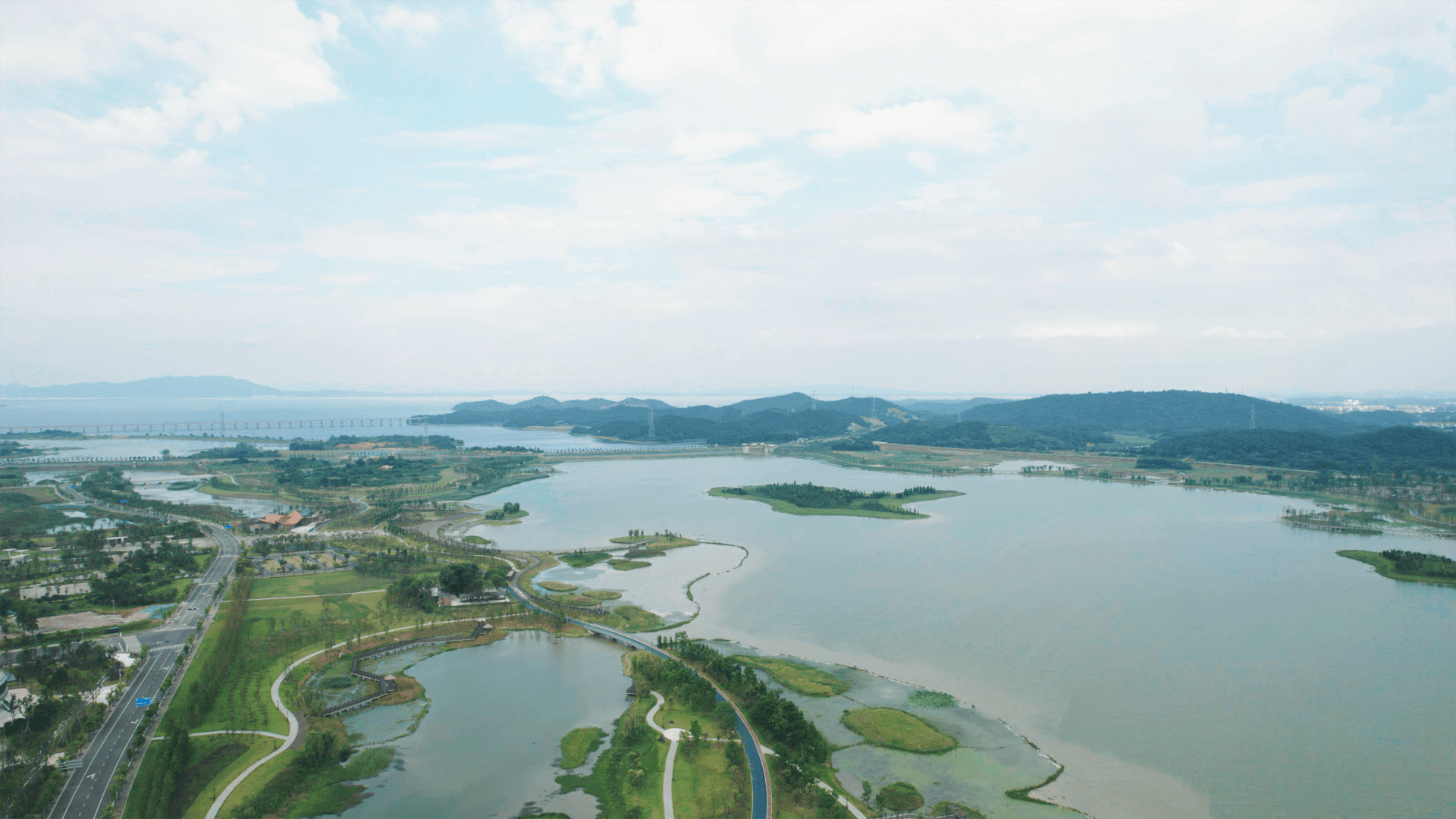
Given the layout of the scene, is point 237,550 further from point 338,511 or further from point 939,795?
point 939,795

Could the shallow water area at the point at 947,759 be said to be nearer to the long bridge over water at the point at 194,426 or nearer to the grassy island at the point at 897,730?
the grassy island at the point at 897,730

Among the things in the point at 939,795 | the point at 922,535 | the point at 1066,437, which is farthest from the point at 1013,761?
the point at 1066,437

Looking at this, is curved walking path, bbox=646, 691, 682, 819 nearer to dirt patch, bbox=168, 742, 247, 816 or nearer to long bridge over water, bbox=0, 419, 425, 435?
dirt patch, bbox=168, 742, 247, 816

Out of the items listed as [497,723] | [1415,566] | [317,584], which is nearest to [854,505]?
[1415,566]

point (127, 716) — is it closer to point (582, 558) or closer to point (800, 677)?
point (800, 677)

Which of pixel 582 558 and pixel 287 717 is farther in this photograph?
pixel 582 558
